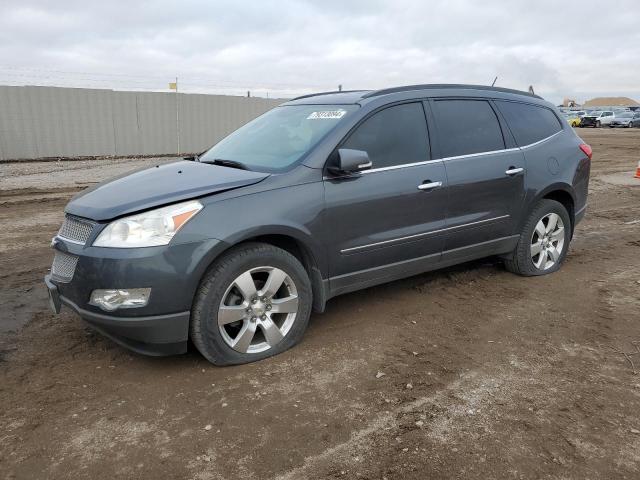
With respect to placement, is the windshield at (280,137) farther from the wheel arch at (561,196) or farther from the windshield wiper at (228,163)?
the wheel arch at (561,196)

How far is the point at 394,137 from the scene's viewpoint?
4262mm

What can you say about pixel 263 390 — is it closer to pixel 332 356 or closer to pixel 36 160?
pixel 332 356

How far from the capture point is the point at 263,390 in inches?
129

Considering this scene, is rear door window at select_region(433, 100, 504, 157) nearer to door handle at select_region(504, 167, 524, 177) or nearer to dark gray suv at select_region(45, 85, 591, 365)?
dark gray suv at select_region(45, 85, 591, 365)

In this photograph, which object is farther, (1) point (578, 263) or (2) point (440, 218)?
(1) point (578, 263)

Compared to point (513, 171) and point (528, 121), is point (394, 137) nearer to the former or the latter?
point (513, 171)

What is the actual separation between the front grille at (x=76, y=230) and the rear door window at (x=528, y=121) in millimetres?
3722

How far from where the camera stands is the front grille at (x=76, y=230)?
133 inches

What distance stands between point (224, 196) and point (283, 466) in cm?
165

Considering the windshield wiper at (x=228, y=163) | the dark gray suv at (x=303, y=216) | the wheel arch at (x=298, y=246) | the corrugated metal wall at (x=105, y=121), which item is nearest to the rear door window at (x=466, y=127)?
the dark gray suv at (x=303, y=216)

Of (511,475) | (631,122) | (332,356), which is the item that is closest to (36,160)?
(332,356)

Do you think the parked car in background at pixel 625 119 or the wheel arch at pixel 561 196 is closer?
the wheel arch at pixel 561 196

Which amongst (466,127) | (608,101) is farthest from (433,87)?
(608,101)

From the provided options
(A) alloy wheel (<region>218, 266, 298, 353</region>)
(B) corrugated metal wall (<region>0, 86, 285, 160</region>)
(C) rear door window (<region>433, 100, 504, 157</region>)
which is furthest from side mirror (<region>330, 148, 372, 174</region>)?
(B) corrugated metal wall (<region>0, 86, 285, 160</region>)
